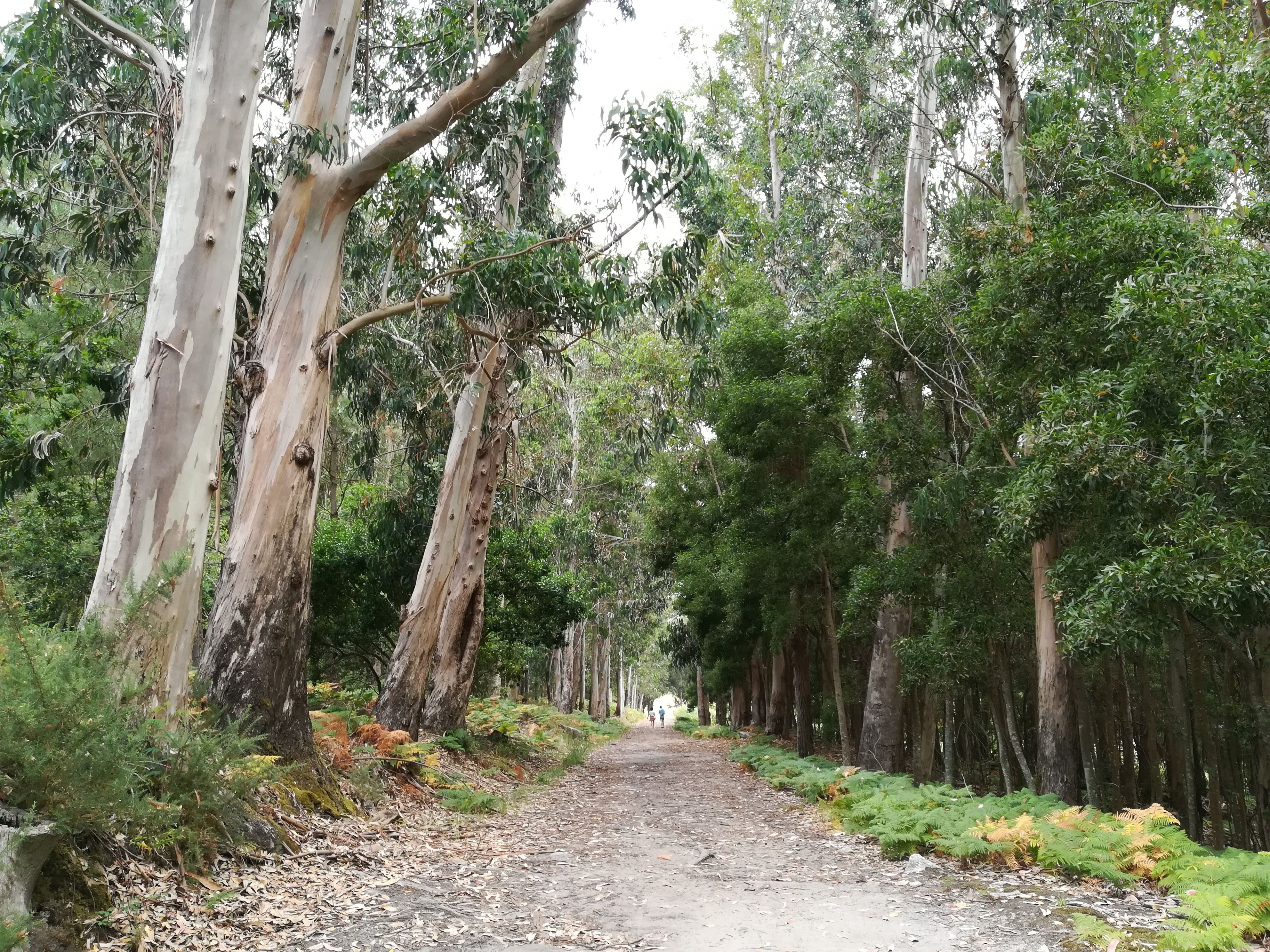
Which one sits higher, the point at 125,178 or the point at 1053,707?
the point at 125,178

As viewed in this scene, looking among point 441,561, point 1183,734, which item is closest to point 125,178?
point 441,561

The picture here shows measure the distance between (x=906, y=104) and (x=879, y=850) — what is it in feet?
48.1

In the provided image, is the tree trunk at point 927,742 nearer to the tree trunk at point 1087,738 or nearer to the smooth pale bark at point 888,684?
the smooth pale bark at point 888,684

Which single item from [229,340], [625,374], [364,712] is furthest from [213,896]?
[625,374]

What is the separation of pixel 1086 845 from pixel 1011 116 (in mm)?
9726

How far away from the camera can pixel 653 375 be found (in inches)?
776

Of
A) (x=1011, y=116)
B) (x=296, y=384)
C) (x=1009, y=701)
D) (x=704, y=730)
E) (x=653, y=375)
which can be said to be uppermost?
(x=1011, y=116)

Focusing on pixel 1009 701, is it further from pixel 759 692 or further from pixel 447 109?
pixel 759 692

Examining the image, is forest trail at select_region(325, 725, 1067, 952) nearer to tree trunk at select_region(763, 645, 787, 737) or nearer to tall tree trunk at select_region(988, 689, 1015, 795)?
tall tree trunk at select_region(988, 689, 1015, 795)

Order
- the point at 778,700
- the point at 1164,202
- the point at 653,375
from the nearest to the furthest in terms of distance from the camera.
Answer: the point at 1164,202 < the point at 653,375 < the point at 778,700

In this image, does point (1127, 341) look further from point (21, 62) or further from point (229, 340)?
point (21, 62)

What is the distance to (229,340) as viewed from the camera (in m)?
6.46

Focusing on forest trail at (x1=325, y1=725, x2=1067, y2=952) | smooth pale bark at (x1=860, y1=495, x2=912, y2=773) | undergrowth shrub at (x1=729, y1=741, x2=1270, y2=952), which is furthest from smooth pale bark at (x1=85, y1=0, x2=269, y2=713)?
smooth pale bark at (x1=860, y1=495, x2=912, y2=773)

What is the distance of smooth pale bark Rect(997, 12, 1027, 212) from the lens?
38.5 ft
